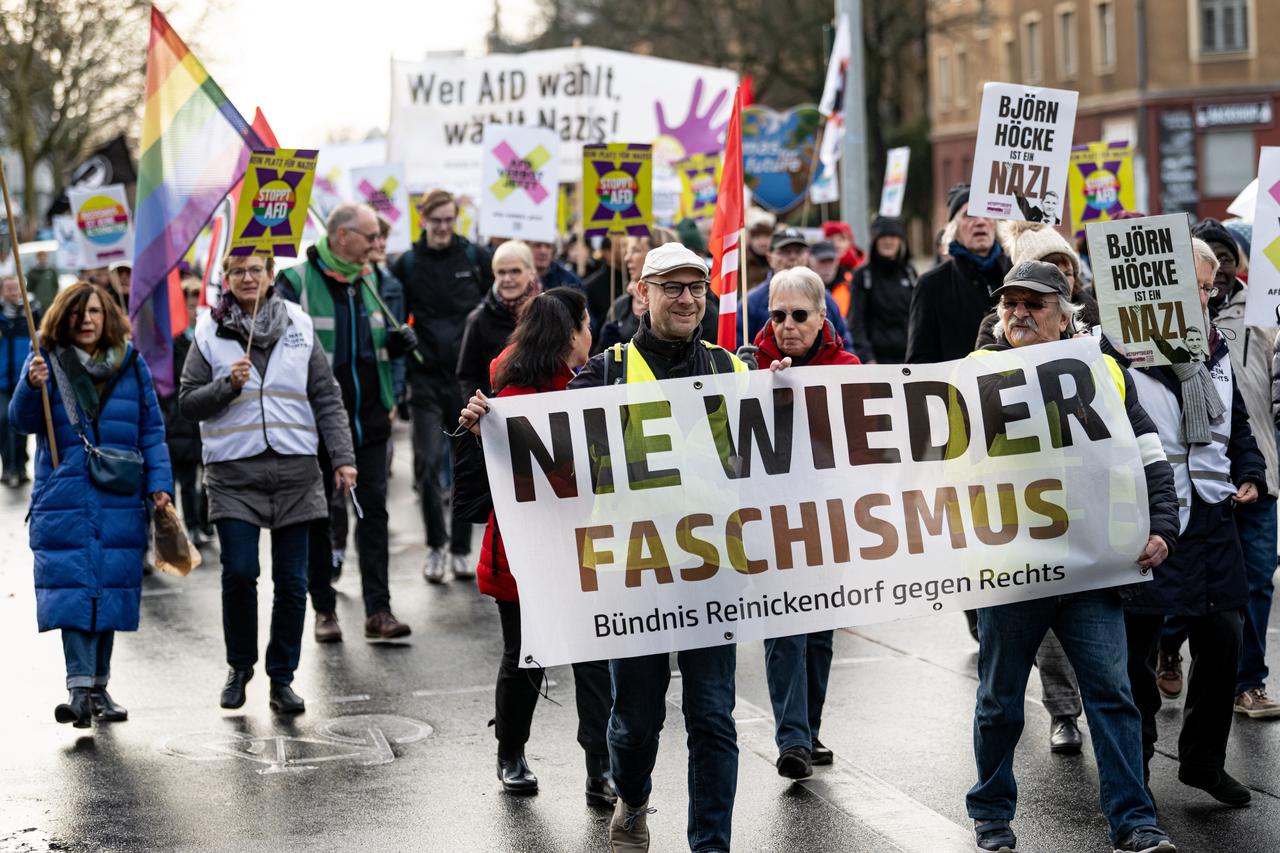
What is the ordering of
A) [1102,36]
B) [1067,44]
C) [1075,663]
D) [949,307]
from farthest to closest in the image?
[1067,44], [1102,36], [949,307], [1075,663]

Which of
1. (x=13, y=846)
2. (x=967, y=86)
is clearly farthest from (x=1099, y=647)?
(x=967, y=86)

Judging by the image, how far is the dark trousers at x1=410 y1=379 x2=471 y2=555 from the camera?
11.3 meters

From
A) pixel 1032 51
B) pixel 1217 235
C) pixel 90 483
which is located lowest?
pixel 90 483

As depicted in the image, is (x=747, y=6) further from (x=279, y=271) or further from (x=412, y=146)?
(x=279, y=271)

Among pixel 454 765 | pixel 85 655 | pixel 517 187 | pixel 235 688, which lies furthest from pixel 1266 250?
pixel 517 187

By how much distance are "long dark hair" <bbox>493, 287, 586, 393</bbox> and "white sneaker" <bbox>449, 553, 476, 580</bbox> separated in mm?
5225

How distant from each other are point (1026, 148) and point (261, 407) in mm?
3622

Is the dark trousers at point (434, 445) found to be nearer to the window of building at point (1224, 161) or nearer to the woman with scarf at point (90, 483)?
the woman with scarf at point (90, 483)

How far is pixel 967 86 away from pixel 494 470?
57.6 m

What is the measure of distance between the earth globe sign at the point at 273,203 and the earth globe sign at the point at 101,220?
4.36 m

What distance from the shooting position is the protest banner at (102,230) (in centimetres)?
1311

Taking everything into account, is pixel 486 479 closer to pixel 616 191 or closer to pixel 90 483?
pixel 90 483

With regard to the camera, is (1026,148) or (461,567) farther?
(461,567)

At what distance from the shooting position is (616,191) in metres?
12.8
